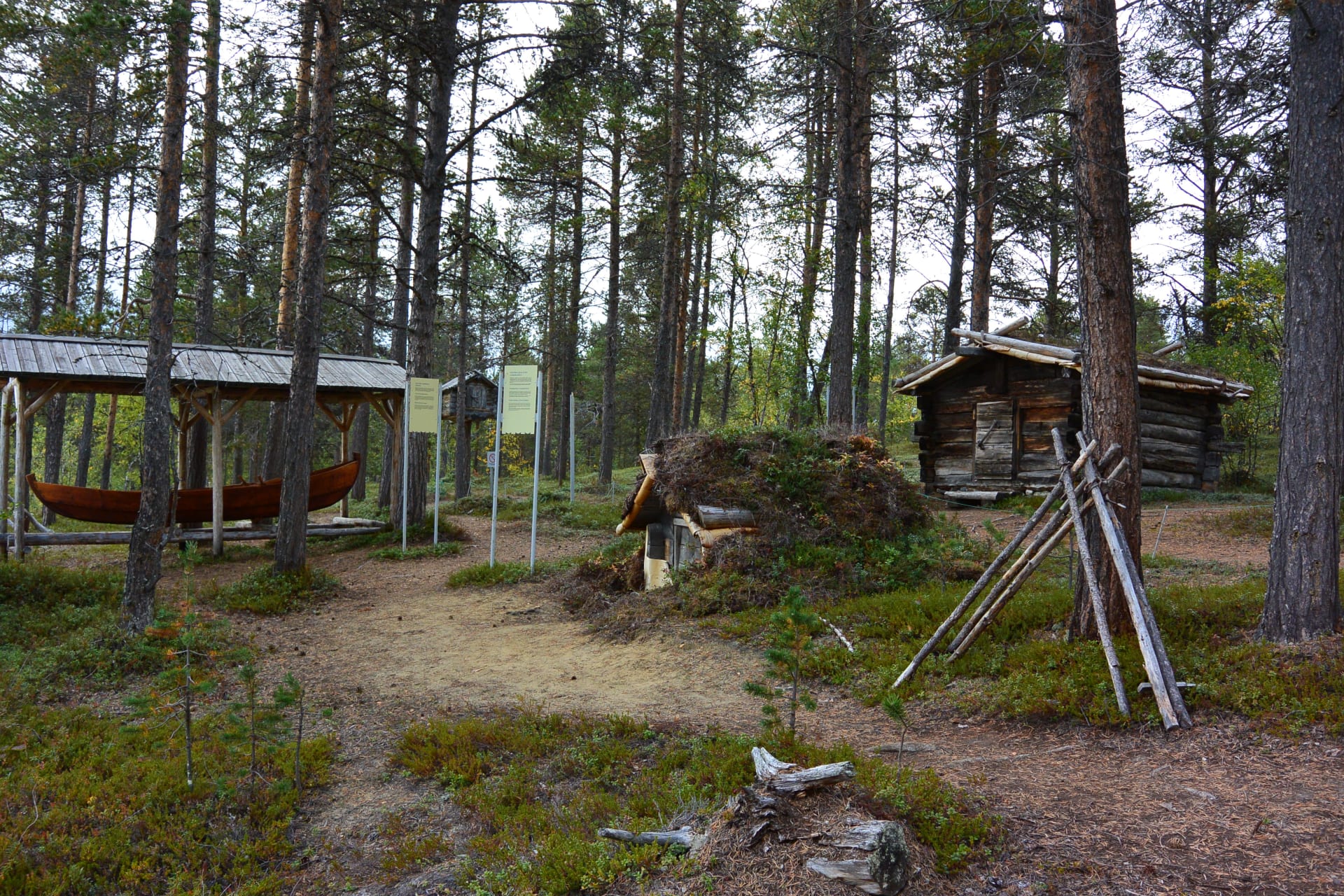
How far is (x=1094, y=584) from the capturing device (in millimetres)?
5379

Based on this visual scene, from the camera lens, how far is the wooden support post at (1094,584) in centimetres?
497

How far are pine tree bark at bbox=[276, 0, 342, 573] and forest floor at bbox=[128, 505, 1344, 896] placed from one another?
5.36ft

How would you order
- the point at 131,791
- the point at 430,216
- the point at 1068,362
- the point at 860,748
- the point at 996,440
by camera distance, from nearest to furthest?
the point at 131,791
the point at 860,748
the point at 1068,362
the point at 430,216
the point at 996,440

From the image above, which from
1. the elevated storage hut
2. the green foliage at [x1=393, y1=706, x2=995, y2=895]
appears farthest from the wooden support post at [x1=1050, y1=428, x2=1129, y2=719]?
the elevated storage hut

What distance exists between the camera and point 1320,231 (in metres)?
5.35

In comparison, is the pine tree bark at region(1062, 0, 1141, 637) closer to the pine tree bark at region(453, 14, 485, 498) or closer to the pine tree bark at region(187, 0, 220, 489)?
the pine tree bark at region(453, 14, 485, 498)

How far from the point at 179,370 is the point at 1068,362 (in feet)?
48.9

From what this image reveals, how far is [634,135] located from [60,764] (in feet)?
64.2

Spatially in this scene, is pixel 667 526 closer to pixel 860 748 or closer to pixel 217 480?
pixel 860 748

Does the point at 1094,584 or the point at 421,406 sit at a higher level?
the point at 421,406

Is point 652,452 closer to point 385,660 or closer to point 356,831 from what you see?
point 385,660

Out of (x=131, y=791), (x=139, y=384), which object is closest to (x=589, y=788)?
(x=131, y=791)

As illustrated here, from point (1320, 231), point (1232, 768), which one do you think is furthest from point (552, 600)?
point (1320, 231)

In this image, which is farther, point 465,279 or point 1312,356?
point 465,279
